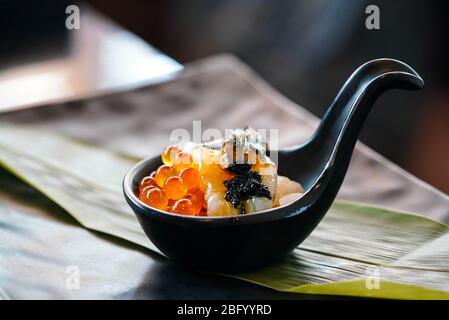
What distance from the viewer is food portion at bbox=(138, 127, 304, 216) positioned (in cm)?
77

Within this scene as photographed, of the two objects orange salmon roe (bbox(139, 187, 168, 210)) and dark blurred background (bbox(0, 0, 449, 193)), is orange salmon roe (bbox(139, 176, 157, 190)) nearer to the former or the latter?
orange salmon roe (bbox(139, 187, 168, 210))

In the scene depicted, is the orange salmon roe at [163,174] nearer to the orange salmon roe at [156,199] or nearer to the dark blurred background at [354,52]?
the orange salmon roe at [156,199]

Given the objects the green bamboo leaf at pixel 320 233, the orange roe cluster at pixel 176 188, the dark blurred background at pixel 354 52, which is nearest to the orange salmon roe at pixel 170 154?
the orange roe cluster at pixel 176 188

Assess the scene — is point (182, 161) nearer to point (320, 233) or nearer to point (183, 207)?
point (183, 207)

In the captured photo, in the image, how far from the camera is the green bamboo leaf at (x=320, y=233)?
79 cm

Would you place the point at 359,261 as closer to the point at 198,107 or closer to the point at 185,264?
the point at 185,264

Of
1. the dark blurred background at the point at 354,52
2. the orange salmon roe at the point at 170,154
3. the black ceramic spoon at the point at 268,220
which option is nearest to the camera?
the black ceramic spoon at the point at 268,220

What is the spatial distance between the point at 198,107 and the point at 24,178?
0.43 meters

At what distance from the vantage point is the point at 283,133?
1249mm

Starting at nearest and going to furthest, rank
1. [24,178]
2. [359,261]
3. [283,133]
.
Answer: [359,261] < [24,178] < [283,133]

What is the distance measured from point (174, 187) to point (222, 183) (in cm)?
6

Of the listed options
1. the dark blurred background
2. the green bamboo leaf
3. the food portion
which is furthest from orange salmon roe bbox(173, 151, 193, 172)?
the dark blurred background

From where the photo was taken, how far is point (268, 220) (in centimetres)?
74
